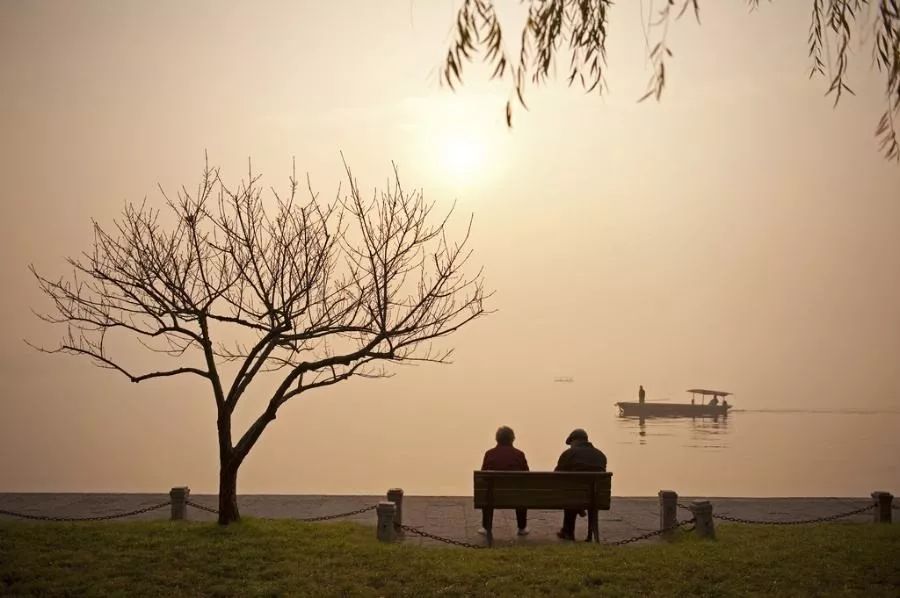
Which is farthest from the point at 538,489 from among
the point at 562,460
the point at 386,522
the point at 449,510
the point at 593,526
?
the point at 449,510

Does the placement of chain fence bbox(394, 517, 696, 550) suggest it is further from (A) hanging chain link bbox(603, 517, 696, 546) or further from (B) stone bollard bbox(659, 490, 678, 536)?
(B) stone bollard bbox(659, 490, 678, 536)

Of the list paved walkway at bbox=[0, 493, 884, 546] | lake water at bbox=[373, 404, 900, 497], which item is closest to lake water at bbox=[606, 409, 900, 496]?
lake water at bbox=[373, 404, 900, 497]

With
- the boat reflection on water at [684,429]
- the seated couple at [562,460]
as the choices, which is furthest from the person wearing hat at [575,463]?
the boat reflection on water at [684,429]

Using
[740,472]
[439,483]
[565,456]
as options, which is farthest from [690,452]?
[565,456]

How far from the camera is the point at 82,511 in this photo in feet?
45.6

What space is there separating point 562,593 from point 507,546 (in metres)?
2.68

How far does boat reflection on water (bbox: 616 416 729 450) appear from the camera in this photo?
70.2 m

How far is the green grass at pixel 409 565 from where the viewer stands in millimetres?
8641

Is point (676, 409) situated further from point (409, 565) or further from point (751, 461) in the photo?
point (409, 565)

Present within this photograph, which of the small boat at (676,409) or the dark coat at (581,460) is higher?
the small boat at (676,409)

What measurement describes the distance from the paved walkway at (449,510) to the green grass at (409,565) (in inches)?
57.7

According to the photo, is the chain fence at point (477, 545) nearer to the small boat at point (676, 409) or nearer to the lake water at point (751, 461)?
the lake water at point (751, 461)

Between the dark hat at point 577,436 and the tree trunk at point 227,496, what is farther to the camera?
the tree trunk at point 227,496

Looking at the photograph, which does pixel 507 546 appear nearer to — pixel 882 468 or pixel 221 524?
pixel 221 524
